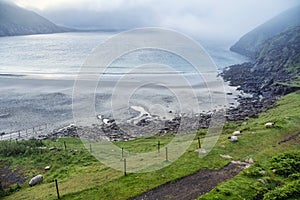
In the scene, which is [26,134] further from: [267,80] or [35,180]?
[267,80]

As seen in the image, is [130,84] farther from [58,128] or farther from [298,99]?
[298,99]

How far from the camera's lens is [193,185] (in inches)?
837

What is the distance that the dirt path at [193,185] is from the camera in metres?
19.9

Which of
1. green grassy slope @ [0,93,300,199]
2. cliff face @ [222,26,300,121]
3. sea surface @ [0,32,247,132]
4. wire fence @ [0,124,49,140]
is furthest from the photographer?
cliff face @ [222,26,300,121]

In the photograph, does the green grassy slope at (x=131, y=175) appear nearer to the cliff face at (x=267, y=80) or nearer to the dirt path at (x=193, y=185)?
the dirt path at (x=193, y=185)

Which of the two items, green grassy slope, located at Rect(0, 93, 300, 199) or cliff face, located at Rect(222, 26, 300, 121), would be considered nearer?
green grassy slope, located at Rect(0, 93, 300, 199)

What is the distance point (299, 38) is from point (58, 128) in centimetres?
14466

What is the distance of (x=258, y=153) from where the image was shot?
26906mm

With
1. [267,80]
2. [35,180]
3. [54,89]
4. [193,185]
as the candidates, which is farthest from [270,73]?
[35,180]

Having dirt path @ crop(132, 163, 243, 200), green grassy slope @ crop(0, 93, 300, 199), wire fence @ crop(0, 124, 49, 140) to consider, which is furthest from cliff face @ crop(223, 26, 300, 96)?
dirt path @ crop(132, 163, 243, 200)

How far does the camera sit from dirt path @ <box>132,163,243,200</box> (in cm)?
1992

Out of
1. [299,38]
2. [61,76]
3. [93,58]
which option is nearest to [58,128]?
[61,76]

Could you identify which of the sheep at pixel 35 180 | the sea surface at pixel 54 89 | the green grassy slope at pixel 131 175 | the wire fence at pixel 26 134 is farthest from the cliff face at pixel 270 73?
the sheep at pixel 35 180

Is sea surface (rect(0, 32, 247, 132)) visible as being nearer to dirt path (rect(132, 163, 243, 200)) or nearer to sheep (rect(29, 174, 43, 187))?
sheep (rect(29, 174, 43, 187))
